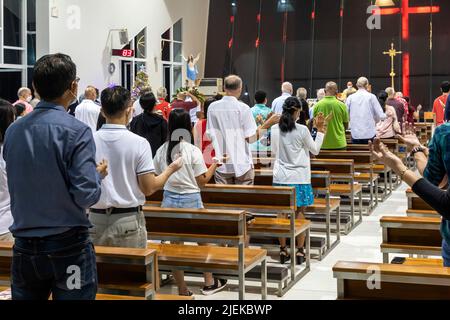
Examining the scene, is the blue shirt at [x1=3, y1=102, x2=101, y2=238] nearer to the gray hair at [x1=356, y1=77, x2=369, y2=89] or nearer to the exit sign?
the gray hair at [x1=356, y1=77, x2=369, y2=89]

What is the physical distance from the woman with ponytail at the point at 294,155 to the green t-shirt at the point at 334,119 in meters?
2.65

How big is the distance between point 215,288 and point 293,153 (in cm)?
147

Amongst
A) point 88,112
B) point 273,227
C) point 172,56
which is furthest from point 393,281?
point 172,56

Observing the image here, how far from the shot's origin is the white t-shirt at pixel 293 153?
5746mm

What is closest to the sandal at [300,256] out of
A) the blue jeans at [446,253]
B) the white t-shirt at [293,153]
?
the white t-shirt at [293,153]

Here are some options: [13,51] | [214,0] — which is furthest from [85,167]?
[214,0]

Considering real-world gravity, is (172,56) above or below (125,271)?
above

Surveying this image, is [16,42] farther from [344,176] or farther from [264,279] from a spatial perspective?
[264,279]

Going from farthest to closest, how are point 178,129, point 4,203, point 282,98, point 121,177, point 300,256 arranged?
point 282,98 → point 300,256 → point 178,129 → point 4,203 → point 121,177

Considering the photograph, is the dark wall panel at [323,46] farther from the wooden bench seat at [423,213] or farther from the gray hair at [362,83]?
the wooden bench seat at [423,213]

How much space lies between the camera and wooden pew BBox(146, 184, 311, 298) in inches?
204

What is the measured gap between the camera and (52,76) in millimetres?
2393

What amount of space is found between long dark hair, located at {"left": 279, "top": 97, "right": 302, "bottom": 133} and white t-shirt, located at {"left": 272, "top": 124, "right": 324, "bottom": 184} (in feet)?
0.15

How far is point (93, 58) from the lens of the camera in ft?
46.0
